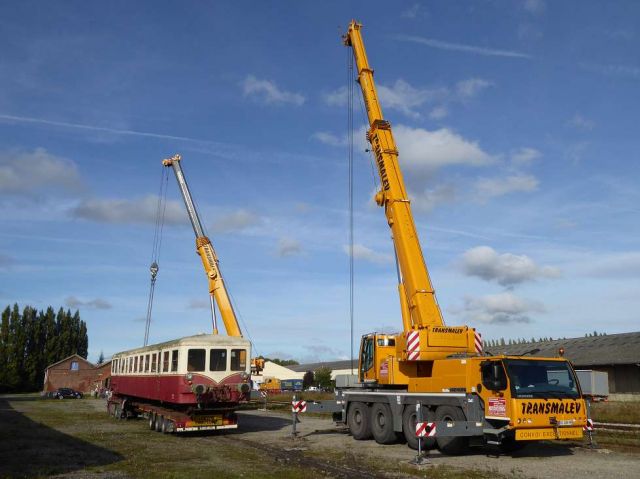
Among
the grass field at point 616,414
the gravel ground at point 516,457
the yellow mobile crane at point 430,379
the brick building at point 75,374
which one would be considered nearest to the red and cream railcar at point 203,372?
the gravel ground at point 516,457

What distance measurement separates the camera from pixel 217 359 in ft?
63.2

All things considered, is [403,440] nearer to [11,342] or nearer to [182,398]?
[182,398]

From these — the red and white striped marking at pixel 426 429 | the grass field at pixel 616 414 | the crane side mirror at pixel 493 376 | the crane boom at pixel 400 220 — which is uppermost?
the crane boom at pixel 400 220

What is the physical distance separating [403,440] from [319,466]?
5.11 metres

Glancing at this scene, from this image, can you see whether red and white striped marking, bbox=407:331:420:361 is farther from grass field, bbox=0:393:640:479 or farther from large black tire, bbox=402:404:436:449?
grass field, bbox=0:393:640:479

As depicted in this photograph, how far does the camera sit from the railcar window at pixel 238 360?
64.0 feet

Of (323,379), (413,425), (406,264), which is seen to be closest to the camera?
(413,425)

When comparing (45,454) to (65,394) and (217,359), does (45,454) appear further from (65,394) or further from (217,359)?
(65,394)

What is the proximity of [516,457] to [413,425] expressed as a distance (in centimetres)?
264

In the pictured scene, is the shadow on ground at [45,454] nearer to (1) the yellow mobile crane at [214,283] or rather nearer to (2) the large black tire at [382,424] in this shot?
(2) the large black tire at [382,424]

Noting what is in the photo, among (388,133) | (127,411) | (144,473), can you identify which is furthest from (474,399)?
(127,411)

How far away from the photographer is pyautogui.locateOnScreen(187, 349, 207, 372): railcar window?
742 inches

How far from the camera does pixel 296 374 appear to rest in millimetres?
102312

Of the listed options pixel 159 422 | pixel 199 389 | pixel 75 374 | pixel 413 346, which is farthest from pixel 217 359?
pixel 75 374
